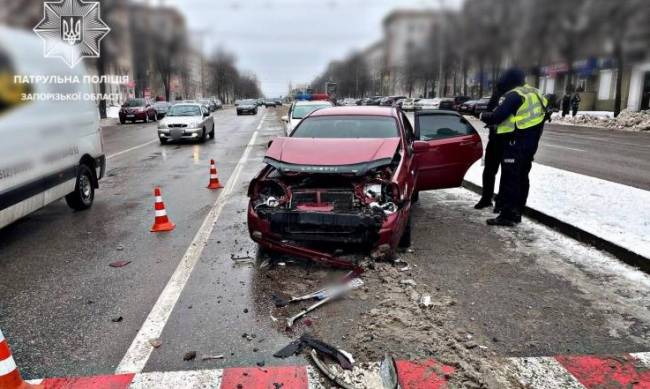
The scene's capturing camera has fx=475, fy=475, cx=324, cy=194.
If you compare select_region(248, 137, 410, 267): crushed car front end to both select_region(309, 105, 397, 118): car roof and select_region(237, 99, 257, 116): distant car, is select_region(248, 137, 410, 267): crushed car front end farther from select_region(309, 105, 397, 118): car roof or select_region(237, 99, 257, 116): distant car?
select_region(237, 99, 257, 116): distant car

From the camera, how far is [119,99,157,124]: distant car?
33438 millimetres

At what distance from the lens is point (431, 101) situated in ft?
134

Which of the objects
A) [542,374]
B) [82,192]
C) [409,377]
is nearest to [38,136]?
[82,192]

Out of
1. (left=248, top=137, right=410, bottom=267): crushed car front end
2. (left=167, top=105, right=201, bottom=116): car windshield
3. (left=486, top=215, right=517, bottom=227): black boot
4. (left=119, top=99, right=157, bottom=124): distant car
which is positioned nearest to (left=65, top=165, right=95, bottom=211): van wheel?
(left=248, top=137, right=410, bottom=267): crushed car front end

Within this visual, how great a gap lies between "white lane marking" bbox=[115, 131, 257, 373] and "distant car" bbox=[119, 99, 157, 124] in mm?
29725

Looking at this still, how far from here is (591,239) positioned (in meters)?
5.41

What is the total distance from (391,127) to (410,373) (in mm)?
3805

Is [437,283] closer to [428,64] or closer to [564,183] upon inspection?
[564,183]

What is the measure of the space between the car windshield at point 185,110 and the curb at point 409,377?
675 inches

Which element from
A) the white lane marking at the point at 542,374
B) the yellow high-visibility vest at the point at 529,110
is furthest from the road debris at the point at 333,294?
the yellow high-visibility vest at the point at 529,110

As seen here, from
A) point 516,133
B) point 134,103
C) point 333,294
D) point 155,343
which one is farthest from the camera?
point 134,103

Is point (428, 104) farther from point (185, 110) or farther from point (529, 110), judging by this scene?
point (529, 110)

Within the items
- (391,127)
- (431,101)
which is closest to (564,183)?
(391,127)

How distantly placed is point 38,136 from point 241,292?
3299mm
